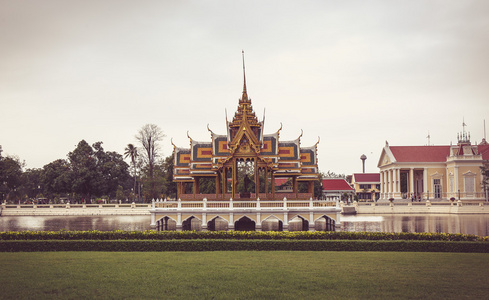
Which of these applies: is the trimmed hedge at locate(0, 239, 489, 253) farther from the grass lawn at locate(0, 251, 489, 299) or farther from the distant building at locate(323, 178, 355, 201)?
the distant building at locate(323, 178, 355, 201)

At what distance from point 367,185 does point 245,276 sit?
301 feet

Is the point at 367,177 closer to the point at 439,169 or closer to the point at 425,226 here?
the point at 439,169

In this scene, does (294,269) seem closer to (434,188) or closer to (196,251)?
(196,251)

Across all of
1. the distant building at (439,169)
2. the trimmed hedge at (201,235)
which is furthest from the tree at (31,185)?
the trimmed hedge at (201,235)

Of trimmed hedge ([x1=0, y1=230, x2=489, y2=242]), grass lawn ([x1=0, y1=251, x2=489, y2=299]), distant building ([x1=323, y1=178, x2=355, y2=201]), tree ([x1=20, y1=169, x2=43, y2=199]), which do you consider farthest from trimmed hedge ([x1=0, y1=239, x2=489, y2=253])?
tree ([x1=20, y1=169, x2=43, y2=199])

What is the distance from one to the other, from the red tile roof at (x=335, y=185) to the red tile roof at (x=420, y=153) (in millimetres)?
16987

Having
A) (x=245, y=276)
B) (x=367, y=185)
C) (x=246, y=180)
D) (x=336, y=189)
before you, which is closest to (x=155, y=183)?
(x=246, y=180)

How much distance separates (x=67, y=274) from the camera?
14.2 m

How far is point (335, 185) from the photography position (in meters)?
90.9

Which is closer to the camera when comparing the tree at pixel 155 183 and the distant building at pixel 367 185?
the tree at pixel 155 183

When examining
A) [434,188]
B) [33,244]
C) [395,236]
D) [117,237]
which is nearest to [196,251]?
[117,237]

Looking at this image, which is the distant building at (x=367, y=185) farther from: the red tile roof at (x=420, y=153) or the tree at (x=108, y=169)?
the tree at (x=108, y=169)

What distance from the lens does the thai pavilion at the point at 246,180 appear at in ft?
97.3

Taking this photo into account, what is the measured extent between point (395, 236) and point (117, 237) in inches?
562
